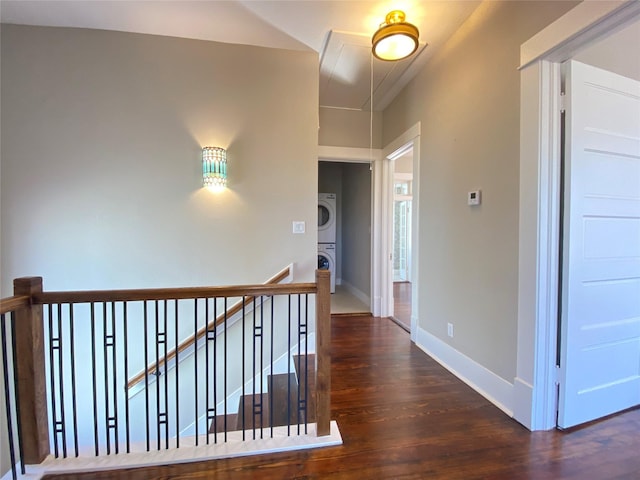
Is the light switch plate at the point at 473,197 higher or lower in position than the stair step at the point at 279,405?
higher

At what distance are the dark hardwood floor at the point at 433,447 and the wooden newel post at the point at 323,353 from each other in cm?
15

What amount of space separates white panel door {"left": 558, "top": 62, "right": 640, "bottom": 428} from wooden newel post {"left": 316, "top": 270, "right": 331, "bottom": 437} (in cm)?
135

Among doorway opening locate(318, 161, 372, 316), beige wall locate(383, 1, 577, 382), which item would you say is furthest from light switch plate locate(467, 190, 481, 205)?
doorway opening locate(318, 161, 372, 316)

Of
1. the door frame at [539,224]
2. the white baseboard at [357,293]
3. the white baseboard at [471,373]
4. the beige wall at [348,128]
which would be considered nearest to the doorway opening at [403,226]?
the white baseboard at [357,293]

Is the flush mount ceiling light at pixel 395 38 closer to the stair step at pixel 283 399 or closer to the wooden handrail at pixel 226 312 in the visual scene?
the wooden handrail at pixel 226 312

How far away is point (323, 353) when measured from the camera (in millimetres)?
1650

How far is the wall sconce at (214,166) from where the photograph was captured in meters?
2.58

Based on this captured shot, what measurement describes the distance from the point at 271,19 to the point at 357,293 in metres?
3.97

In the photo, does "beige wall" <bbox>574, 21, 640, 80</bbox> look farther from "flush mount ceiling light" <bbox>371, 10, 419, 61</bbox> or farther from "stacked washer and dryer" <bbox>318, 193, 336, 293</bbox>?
"stacked washer and dryer" <bbox>318, 193, 336, 293</bbox>

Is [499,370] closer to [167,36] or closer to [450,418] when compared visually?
[450,418]

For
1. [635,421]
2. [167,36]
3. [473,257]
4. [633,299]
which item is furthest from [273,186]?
[635,421]

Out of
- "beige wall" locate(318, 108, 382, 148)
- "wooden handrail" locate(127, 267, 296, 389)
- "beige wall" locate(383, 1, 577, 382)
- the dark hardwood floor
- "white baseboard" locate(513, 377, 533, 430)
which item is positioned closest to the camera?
the dark hardwood floor

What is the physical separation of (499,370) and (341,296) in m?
3.30

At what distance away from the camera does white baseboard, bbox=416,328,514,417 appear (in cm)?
192
